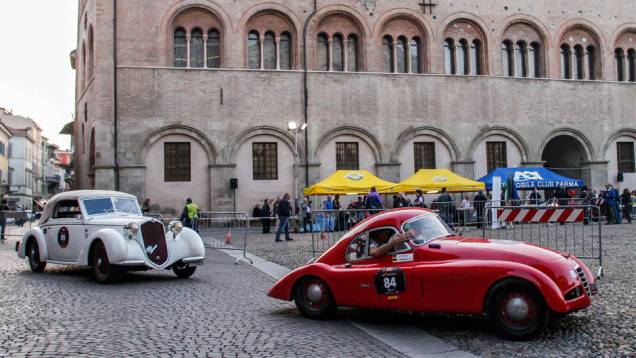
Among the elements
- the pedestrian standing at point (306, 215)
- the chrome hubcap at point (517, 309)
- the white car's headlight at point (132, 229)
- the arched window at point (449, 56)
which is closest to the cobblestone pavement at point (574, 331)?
the chrome hubcap at point (517, 309)

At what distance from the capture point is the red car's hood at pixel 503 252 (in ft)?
20.2

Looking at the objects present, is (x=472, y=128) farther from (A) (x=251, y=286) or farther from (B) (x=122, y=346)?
(B) (x=122, y=346)

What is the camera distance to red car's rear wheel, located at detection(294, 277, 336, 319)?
24.0ft

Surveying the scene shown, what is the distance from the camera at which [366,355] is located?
562 cm

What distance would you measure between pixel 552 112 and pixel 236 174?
15.9 meters

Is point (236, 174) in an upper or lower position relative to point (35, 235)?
upper

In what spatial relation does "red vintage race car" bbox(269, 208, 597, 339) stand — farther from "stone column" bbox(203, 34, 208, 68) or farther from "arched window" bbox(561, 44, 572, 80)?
"arched window" bbox(561, 44, 572, 80)

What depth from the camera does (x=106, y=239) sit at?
10453mm

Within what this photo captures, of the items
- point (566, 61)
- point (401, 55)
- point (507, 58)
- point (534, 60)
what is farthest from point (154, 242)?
point (566, 61)

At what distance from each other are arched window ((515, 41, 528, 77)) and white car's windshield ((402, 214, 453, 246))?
86.0 feet

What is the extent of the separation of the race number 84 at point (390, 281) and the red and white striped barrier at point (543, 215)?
4.41 m

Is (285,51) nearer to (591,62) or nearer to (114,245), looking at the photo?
(591,62)

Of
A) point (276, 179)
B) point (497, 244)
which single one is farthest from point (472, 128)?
point (497, 244)

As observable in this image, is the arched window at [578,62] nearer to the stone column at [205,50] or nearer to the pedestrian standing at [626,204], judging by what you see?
the pedestrian standing at [626,204]
